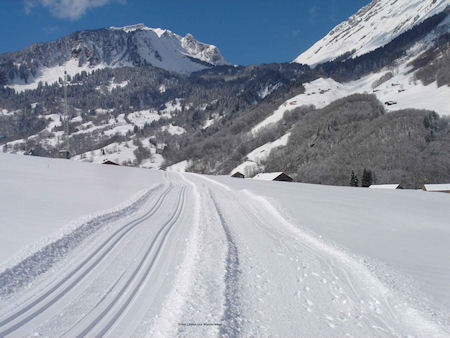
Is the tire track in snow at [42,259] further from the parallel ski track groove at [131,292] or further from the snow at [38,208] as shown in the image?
the parallel ski track groove at [131,292]

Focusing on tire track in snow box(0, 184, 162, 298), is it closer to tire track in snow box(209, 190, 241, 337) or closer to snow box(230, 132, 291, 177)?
tire track in snow box(209, 190, 241, 337)

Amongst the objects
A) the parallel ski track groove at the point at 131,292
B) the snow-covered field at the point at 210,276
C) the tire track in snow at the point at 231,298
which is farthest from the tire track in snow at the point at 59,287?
the tire track in snow at the point at 231,298

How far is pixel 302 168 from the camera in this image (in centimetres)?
12700

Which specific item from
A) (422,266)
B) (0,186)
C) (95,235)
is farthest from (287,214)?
(0,186)

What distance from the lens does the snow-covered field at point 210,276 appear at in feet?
15.5

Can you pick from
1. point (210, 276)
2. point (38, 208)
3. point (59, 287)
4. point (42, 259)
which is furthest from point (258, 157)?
point (59, 287)

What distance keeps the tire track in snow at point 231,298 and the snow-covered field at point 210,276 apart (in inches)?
1.0

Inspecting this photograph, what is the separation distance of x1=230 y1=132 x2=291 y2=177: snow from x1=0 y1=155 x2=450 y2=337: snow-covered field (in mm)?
134812

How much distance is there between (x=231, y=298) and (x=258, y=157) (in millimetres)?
158299

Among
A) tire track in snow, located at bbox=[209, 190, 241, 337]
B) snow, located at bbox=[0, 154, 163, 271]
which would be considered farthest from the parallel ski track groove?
snow, located at bbox=[0, 154, 163, 271]

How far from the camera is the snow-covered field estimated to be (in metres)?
4.73

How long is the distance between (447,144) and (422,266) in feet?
415

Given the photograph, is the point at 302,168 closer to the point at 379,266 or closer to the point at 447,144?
the point at 447,144

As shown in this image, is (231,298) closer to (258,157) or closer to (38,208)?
(38,208)
